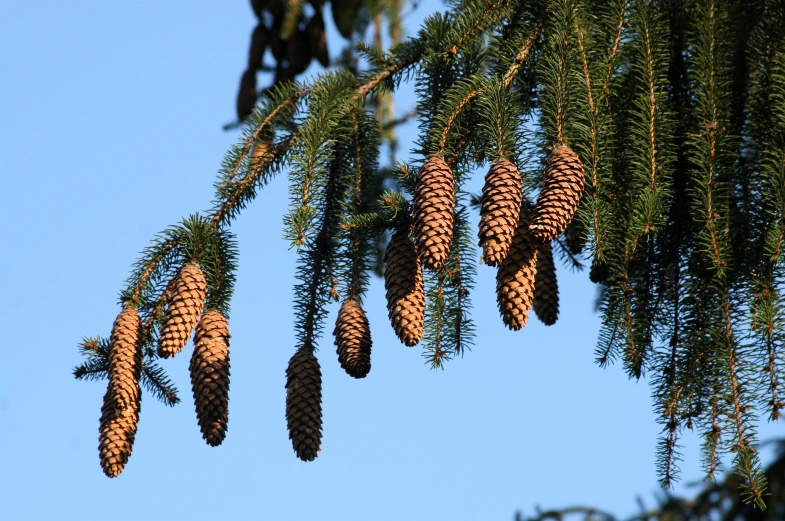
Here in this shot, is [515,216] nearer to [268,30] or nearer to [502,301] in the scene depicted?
[502,301]

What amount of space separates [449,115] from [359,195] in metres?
0.45

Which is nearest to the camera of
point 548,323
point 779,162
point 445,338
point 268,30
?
point 779,162

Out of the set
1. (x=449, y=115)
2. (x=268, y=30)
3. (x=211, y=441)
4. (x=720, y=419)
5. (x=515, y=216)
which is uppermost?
(x=268, y=30)

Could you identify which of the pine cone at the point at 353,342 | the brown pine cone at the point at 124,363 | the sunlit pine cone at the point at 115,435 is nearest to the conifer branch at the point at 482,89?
the pine cone at the point at 353,342

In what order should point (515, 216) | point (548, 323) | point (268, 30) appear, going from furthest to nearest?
point (268, 30)
point (548, 323)
point (515, 216)

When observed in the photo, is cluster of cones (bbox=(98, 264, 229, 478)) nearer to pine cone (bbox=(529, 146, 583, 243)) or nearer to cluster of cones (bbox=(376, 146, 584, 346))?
cluster of cones (bbox=(376, 146, 584, 346))

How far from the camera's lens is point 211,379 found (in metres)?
2.73

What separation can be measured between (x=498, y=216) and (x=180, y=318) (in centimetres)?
91

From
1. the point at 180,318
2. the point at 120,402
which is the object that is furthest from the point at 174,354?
the point at 120,402

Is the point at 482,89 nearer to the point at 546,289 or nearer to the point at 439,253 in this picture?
the point at 439,253

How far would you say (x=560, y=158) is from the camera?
2533mm

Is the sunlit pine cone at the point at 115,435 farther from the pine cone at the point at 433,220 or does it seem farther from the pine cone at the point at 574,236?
the pine cone at the point at 574,236

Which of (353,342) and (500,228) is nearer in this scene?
(500,228)

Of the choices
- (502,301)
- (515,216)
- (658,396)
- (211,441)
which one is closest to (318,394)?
(211,441)
